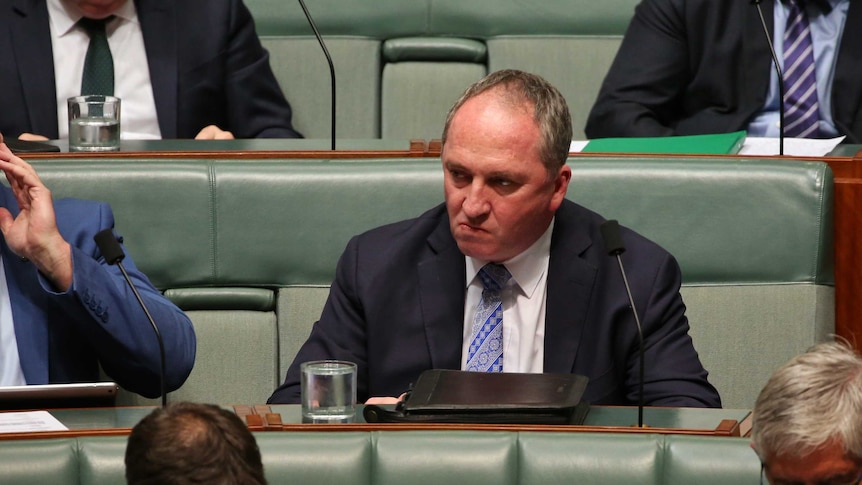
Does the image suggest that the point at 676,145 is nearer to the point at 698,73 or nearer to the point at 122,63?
the point at 698,73

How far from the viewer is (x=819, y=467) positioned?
114 centimetres

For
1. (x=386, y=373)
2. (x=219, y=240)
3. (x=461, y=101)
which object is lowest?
(x=386, y=373)

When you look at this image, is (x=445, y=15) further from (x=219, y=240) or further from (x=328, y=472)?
(x=328, y=472)

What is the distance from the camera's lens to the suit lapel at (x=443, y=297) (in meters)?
1.84

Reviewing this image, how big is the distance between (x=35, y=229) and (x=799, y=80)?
1.60 metres

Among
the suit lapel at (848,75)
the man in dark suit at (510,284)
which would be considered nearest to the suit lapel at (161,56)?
the man in dark suit at (510,284)

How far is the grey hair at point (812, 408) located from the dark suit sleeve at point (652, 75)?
1705 millimetres

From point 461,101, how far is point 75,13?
1.16 metres

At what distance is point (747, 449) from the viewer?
53.5 inches

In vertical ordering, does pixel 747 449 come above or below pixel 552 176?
below

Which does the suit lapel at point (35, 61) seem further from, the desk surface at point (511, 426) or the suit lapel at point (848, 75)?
the suit lapel at point (848, 75)

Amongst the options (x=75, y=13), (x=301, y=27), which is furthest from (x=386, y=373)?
(x=301, y=27)

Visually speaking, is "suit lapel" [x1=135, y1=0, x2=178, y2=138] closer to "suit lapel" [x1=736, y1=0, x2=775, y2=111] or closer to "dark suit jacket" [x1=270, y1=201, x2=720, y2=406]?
"dark suit jacket" [x1=270, y1=201, x2=720, y2=406]

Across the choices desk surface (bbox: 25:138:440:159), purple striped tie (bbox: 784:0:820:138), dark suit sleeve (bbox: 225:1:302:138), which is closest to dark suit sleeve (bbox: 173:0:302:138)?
dark suit sleeve (bbox: 225:1:302:138)
